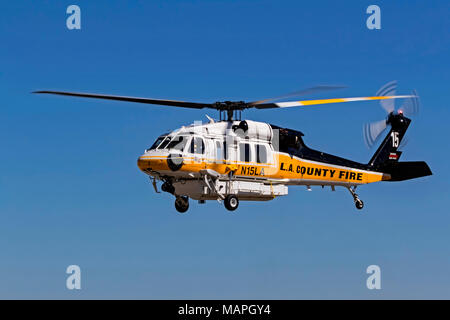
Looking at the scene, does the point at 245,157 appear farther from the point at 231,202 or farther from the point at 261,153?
the point at 231,202

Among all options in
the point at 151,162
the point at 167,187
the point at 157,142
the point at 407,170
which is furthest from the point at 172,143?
the point at 407,170

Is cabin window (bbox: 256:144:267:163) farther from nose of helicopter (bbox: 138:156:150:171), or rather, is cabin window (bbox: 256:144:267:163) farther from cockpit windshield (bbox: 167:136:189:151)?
nose of helicopter (bbox: 138:156:150:171)

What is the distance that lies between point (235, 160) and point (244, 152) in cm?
75

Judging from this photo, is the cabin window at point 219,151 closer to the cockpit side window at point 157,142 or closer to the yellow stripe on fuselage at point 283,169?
the yellow stripe on fuselage at point 283,169

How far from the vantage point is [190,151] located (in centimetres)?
3631

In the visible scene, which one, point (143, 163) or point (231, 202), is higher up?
point (143, 163)

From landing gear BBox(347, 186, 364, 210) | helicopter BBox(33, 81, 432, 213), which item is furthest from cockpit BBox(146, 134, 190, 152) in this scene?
landing gear BBox(347, 186, 364, 210)

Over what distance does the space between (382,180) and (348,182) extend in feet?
9.38

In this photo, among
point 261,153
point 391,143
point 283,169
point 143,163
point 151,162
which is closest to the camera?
point 151,162

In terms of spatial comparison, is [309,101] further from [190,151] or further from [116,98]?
[116,98]

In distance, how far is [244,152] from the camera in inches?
1511

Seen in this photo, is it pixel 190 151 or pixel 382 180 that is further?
pixel 382 180
